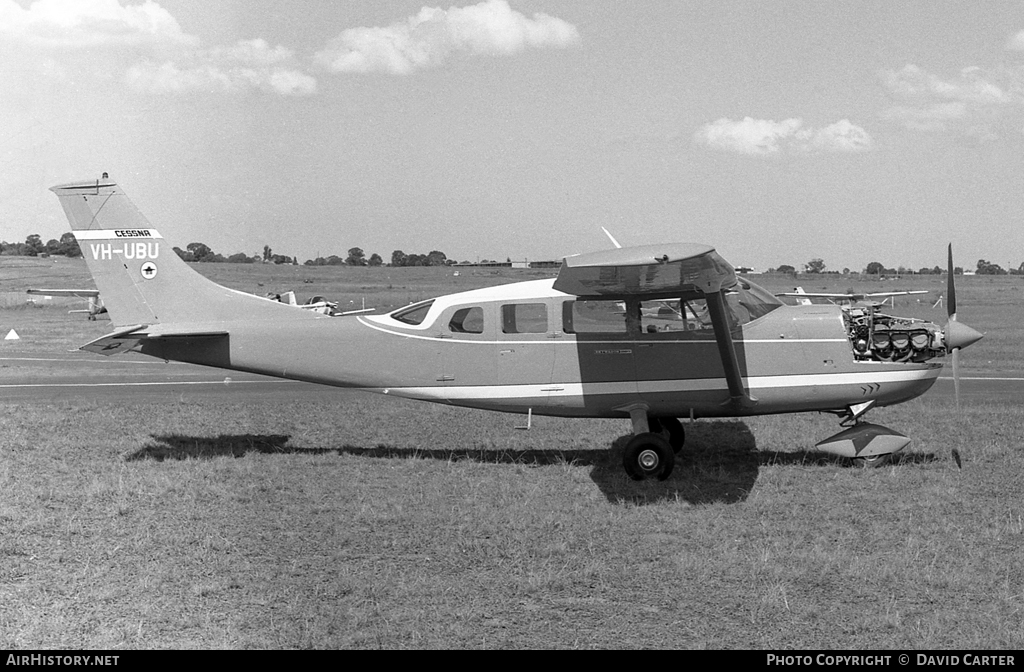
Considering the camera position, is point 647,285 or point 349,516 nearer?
point 349,516

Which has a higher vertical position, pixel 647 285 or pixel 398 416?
pixel 647 285

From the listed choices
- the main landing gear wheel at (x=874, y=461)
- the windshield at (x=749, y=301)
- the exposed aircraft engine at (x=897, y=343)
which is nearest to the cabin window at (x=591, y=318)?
the windshield at (x=749, y=301)

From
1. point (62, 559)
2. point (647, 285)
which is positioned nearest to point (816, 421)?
point (647, 285)

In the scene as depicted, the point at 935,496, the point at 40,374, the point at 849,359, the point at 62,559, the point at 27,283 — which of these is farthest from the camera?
the point at 27,283

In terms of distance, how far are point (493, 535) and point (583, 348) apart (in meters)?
3.24

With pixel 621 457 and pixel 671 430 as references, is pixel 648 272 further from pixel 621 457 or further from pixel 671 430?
pixel 671 430

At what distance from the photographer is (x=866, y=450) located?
34.0ft

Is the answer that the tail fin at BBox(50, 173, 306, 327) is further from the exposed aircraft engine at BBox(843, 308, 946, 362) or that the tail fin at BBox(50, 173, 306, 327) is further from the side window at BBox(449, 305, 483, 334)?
the exposed aircraft engine at BBox(843, 308, 946, 362)

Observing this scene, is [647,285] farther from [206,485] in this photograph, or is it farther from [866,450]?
[206,485]

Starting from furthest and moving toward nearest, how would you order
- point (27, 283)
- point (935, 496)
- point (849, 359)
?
point (27, 283), point (849, 359), point (935, 496)

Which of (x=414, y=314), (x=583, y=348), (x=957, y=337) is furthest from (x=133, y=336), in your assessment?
(x=957, y=337)

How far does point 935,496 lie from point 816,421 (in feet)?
15.1

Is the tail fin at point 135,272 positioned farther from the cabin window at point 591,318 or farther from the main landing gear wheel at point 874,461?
the main landing gear wheel at point 874,461

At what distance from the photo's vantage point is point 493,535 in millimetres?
7875
